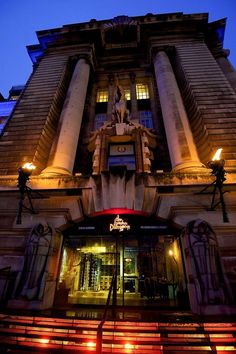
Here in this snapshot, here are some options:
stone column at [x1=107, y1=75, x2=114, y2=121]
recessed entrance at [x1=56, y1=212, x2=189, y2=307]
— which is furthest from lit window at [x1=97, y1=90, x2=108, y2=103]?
recessed entrance at [x1=56, y1=212, x2=189, y2=307]

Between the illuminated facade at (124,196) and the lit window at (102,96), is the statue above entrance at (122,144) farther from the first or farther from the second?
the lit window at (102,96)

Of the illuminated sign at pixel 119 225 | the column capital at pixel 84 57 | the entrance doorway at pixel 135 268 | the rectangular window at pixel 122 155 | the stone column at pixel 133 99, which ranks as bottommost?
the entrance doorway at pixel 135 268

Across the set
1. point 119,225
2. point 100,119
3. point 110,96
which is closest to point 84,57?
point 110,96

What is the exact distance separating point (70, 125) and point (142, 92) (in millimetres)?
9452

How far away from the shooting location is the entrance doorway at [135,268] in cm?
917

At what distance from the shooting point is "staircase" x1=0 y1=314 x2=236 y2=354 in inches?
175

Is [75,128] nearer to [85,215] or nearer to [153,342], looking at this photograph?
[85,215]

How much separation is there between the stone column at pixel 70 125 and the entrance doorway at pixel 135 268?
163 inches

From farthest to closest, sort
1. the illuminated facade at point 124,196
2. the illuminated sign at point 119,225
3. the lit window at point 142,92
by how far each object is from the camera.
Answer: the lit window at point 142,92
the illuminated sign at point 119,225
the illuminated facade at point 124,196

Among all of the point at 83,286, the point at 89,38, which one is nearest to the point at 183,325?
the point at 83,286

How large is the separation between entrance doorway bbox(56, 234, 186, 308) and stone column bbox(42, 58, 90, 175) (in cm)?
415

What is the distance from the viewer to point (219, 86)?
14250mm

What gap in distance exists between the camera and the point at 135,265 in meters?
10.5

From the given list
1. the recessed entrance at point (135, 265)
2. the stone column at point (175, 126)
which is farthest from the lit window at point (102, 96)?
the recessed entrance at point (135, 265)
